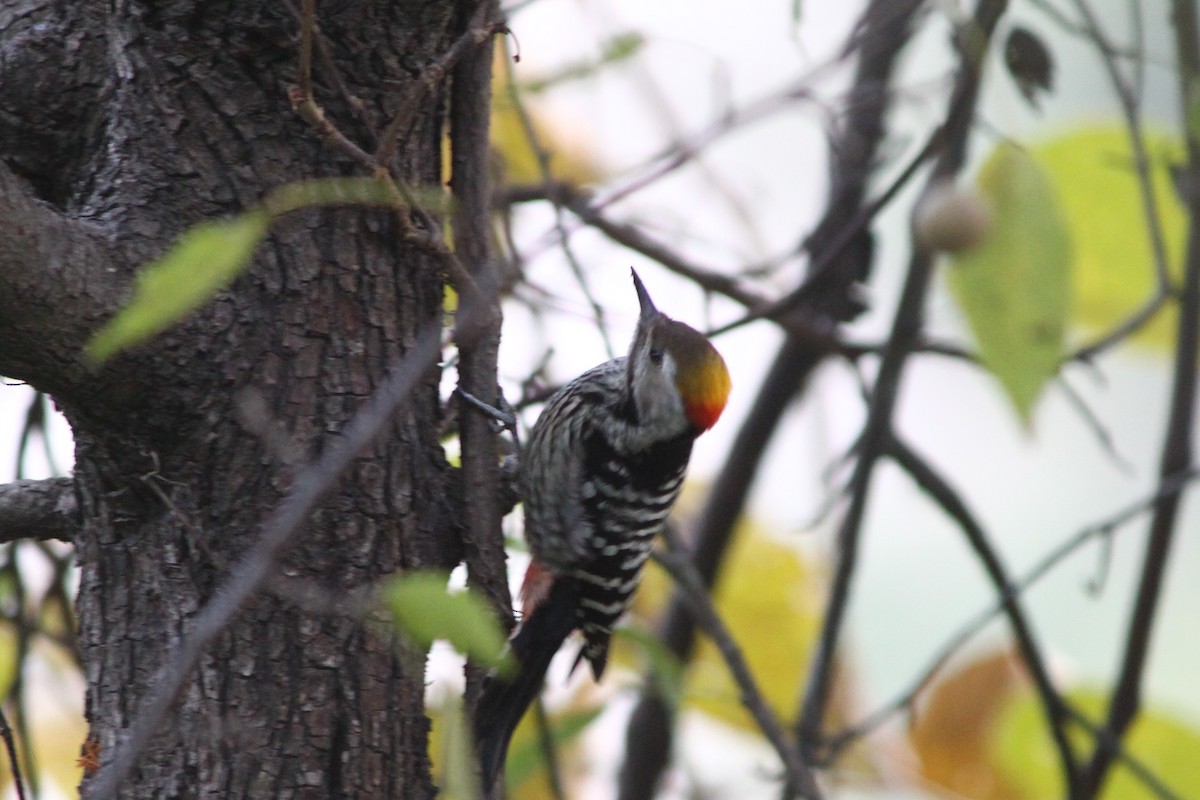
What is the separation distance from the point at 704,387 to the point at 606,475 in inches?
12.1

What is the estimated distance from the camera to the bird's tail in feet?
7.95

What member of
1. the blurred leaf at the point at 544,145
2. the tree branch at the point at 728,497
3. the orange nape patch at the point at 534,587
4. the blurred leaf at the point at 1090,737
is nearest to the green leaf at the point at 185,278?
the orange nape patch at the point at 534,587

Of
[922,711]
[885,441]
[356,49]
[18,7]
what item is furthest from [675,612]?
[18,7]

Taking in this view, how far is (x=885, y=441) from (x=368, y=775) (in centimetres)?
156

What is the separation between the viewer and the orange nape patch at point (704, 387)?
2.93 m

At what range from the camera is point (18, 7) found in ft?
5.52

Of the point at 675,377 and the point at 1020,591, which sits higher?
the point at 675,377

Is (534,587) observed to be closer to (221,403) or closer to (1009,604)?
(1009,604)

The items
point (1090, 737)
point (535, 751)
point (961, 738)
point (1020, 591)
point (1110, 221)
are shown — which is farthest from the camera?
point (961, 738)

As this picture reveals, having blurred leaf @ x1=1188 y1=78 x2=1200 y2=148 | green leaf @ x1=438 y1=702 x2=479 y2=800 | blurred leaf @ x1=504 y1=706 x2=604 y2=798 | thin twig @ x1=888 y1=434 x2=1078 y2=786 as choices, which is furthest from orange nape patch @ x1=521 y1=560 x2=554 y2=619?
green leaf @ x1=438 y1=702 x2=479 y2=800

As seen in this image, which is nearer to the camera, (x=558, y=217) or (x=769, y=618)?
(x=558, y=217)

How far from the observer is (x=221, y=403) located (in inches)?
63.7

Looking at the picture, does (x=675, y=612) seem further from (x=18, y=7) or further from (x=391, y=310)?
(x=18, y=7)

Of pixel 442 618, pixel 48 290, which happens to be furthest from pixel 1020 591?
pixel 442 618
